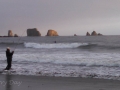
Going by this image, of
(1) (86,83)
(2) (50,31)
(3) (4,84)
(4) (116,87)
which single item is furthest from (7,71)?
(2) (50,31)

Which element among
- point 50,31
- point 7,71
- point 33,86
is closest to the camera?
point 33,86

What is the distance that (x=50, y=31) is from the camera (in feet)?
436

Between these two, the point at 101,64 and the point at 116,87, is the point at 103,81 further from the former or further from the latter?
the point at 101,64

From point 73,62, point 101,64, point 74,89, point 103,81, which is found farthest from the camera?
point 73,62

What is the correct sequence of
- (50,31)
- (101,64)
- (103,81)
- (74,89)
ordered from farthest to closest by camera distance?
(50,31) < (101,64) < (103,81) < (74,89)

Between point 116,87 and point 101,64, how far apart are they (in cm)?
709

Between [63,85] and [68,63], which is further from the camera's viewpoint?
[68,63]

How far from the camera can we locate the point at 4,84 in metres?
9.21

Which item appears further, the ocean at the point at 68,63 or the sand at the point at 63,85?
the ocean at the point at 68,63

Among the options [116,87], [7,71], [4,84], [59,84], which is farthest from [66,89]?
[7,71]

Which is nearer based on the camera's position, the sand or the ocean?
the sand

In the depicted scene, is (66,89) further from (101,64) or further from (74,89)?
(101,64)

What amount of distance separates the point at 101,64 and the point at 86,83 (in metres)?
6.38

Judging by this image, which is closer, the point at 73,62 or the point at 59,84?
the point at 59,84
